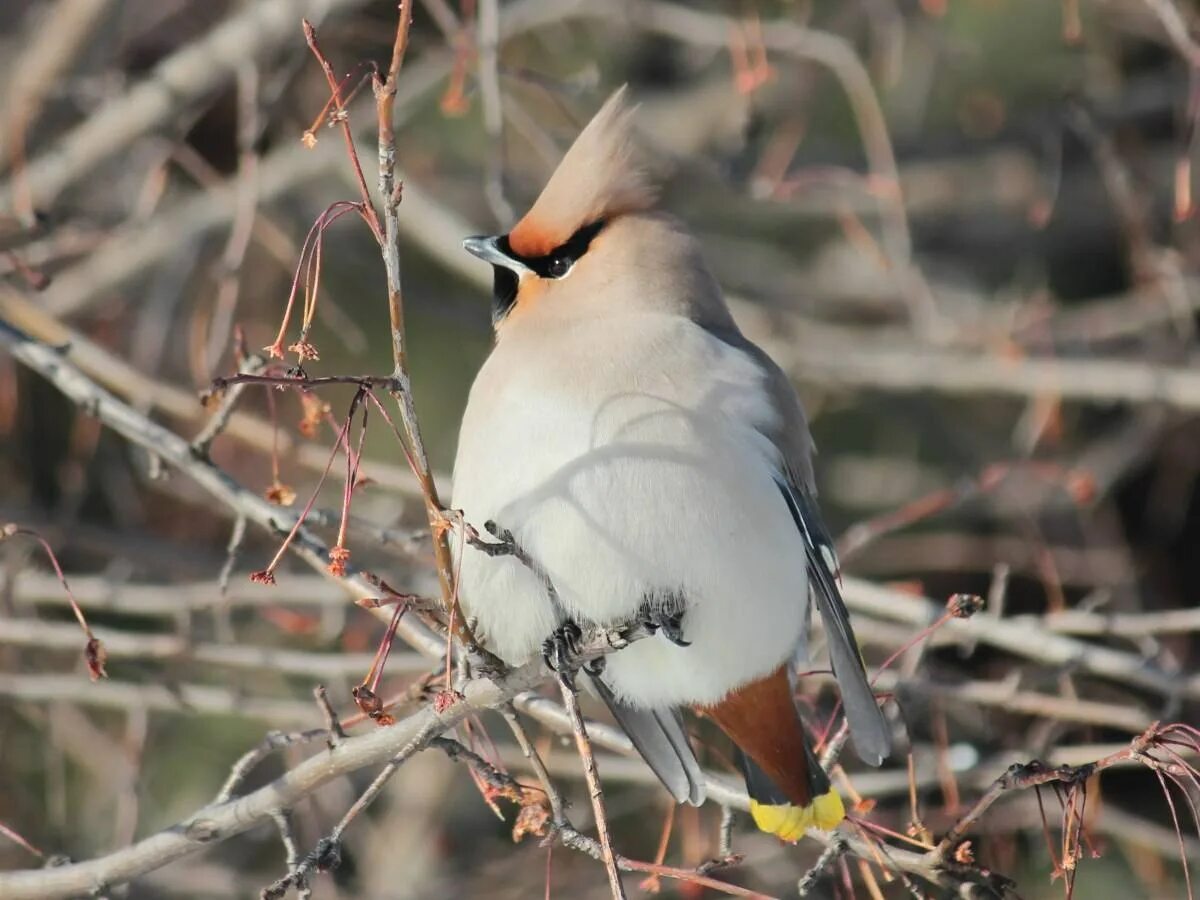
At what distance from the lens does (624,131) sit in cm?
333

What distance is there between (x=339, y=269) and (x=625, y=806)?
2179 millimetres

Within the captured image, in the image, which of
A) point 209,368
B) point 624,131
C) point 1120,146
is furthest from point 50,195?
point 1120,146

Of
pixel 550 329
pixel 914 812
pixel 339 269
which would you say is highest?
pixel 339 269

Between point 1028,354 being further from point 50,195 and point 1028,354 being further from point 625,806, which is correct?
point 50,195

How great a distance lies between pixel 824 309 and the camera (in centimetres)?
608

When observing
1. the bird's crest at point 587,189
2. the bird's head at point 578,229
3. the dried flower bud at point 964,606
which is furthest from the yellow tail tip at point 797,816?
the bird's crest at point 587,189

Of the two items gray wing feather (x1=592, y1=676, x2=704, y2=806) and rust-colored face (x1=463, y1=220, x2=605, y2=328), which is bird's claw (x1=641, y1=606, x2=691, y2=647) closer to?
gray wing feather (x1=592, y1=676, x2=704, y2=806)

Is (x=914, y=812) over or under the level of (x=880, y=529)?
under

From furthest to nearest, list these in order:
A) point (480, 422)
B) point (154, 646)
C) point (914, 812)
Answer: point (154, 646), point (480, 422), point (914, 812)

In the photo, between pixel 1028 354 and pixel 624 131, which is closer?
pixel 624 131

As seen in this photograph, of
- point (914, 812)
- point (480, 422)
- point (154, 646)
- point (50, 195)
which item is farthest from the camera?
point (50, 195)

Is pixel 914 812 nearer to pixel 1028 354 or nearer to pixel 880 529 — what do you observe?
pixel 880 529

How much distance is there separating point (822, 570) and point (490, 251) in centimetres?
91

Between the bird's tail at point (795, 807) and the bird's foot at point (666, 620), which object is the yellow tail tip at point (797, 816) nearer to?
the bird's tail at point (795, 807)
